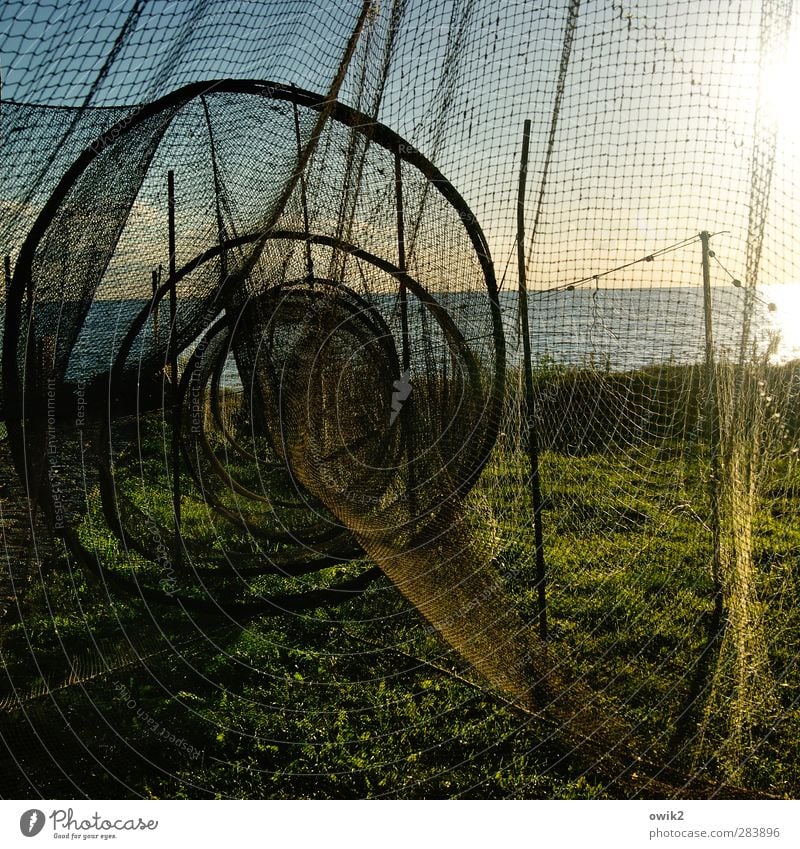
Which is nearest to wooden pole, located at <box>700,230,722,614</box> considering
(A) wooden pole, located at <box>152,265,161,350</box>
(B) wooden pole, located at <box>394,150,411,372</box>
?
(B) wooden pole, located at <box>394,150,411,372</box>

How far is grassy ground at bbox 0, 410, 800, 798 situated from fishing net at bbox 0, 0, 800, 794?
4cm

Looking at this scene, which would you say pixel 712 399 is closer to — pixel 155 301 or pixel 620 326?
pixel 620 326

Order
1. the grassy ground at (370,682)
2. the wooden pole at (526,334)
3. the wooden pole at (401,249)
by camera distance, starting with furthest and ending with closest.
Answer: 1. the wooden pole at (401,249)
2. the wooden pole at (526,334)
3. the grassy ground at (370,682)

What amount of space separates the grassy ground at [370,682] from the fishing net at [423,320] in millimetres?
44

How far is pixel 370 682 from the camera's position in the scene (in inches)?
137

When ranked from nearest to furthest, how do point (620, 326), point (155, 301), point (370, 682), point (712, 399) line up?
point (155, 301)
point (370, 682)
point (712, 399)
point (620, 326)

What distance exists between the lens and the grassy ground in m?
2.84

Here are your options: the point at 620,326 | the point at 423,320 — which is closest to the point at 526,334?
the point at 423,320

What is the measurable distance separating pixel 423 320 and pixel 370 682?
150 centimetres

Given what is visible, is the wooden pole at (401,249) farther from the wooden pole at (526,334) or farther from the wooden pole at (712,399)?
the wooden pole at (712,399)

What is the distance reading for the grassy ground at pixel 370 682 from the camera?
284 cm

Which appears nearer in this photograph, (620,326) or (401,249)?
(401,249)

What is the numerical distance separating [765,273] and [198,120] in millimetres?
2150

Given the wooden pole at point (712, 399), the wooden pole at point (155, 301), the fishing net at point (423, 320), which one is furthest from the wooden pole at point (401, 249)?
the wooden pole at point (712, 399)
